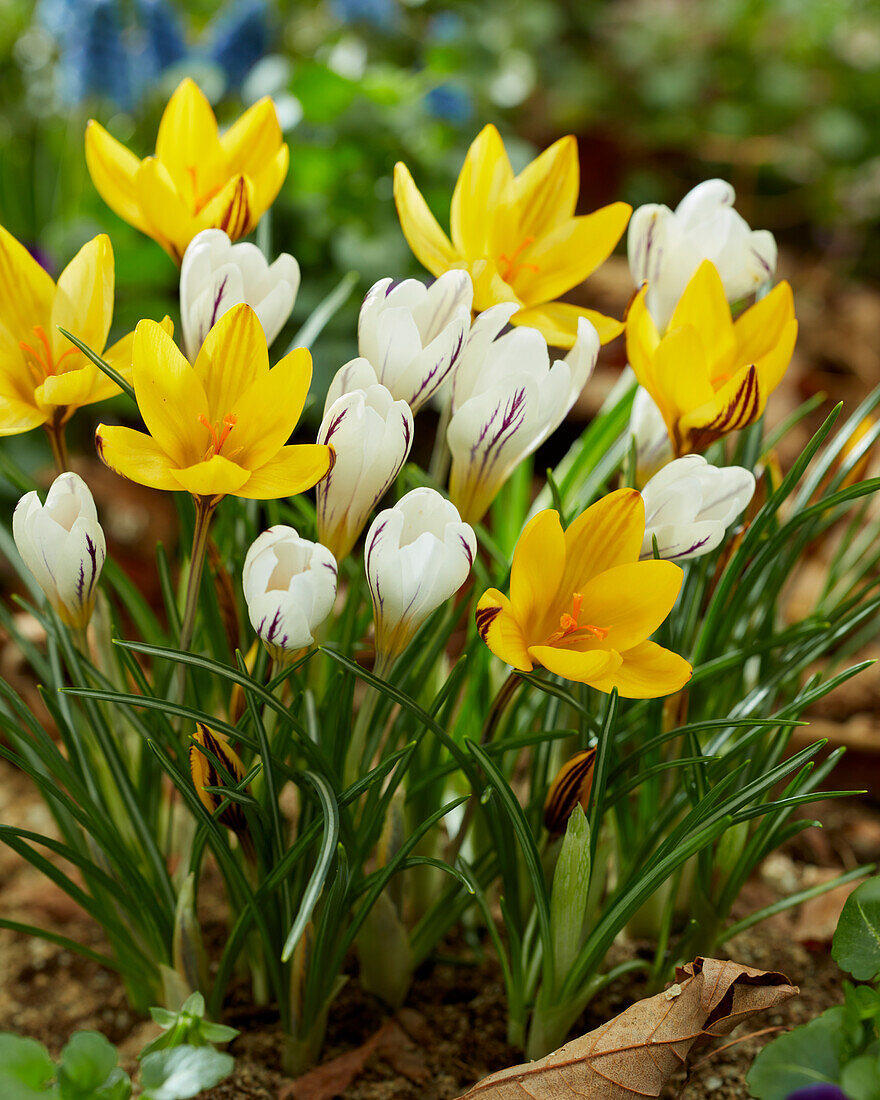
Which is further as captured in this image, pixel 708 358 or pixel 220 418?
pixel 708 358

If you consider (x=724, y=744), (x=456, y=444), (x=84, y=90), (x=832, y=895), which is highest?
(x=84, y=90)

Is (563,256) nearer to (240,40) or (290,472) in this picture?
(290,472)

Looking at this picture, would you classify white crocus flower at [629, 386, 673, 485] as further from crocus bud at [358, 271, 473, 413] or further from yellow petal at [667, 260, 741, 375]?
crocus bud at [358, 271, 473, 413]

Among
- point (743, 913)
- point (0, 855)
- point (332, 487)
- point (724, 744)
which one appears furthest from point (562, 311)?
point (0, 855)

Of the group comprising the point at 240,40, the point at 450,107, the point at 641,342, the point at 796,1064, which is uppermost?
the point at 240,40

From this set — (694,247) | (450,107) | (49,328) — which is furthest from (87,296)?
(450,107)

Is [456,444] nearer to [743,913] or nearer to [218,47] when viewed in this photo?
[743,913]
